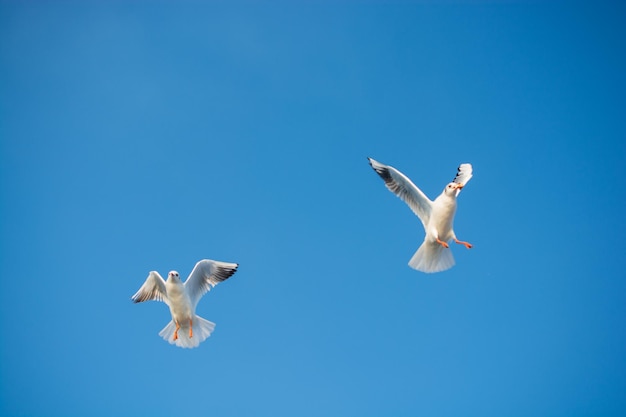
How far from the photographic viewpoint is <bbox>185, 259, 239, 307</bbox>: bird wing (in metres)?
11.1

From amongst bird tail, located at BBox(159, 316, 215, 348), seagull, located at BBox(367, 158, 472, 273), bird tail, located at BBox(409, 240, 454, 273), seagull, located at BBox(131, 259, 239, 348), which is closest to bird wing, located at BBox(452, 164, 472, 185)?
seagull, located at BBox(367, 158, 472, 273)

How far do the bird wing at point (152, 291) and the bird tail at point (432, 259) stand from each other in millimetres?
4239

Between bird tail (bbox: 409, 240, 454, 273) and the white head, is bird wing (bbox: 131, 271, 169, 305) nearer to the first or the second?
bird tail (bbox: 409, 240, 454, 273)

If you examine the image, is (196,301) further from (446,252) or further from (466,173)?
(466,173)

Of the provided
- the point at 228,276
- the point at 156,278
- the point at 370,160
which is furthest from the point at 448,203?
the point at 156,278

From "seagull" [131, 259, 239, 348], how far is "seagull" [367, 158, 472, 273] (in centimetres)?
305

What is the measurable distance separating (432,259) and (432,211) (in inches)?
30.0

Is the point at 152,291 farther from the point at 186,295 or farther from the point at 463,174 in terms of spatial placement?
the point at 463,174

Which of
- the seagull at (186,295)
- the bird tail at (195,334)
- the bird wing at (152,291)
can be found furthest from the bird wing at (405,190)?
the bird wing at (152,291)

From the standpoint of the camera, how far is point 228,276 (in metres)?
11.2

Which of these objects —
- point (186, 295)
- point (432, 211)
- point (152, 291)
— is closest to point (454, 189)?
point (432, 211)

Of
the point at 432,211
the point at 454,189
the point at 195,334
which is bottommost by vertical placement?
the point at 195,334

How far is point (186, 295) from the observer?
11070 millimetres

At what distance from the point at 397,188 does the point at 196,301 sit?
398 cm
